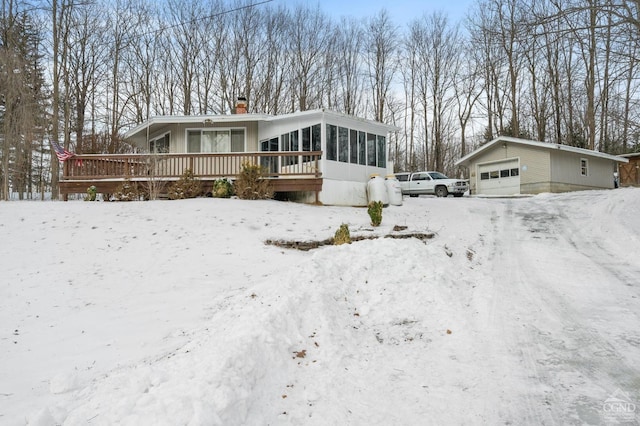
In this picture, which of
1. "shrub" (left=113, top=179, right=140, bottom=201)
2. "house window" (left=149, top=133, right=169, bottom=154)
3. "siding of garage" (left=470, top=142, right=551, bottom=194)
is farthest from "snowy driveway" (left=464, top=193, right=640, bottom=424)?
"house window" (left=149, top=133, right=169, bottom=154)

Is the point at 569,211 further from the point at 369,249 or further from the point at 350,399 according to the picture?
the point at 350,399

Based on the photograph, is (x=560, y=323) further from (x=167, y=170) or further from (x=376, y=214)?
(x=167, y=170)

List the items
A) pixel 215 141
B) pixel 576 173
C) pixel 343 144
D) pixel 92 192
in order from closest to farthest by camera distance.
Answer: pixel 92 192
pixel 343 144
pixel 215 141
pixel 576 173

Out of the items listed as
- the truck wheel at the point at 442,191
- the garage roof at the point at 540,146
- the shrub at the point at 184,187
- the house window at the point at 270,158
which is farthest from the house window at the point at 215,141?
the garage roof at the point at 540,146

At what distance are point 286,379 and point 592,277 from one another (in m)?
5.92

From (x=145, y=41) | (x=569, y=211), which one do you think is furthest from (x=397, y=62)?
(x=569, y=211)

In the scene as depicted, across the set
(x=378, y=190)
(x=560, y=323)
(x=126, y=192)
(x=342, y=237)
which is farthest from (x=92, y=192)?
(x=560, y=323)

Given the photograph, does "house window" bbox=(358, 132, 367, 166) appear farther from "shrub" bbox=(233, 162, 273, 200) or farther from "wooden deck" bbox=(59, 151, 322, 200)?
"shrub" bbox=(233, 162, 273, 200)

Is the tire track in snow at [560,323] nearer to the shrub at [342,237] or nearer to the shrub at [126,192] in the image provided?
the shrub at [342,237]

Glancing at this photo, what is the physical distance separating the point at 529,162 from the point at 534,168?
0.48m

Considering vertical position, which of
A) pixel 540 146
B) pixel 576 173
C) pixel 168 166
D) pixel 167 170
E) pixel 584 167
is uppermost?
pixel 540 146

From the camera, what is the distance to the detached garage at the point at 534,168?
69.6 feet

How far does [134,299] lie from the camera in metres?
5.82

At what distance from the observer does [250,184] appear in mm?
12992
